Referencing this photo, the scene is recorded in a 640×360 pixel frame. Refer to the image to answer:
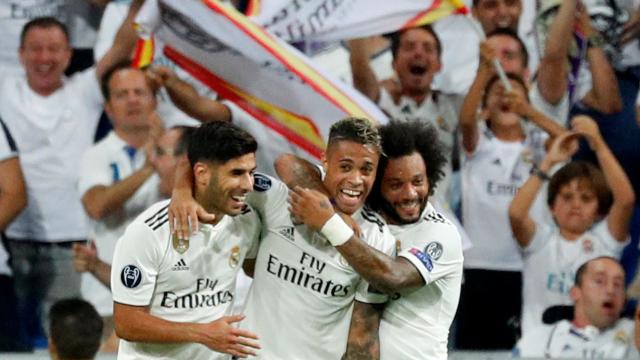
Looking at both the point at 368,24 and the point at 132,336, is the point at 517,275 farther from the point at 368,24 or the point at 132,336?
the point at 132,336

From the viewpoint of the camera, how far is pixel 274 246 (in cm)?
543

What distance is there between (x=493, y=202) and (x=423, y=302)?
10.6 ft

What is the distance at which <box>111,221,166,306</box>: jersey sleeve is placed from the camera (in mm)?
5102

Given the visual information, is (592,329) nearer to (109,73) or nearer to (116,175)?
(116,175)

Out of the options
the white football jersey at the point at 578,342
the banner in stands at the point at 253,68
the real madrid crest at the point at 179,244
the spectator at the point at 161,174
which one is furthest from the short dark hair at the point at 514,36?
the real madrid crest at the point at 179,244

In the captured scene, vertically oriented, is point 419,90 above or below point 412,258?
above

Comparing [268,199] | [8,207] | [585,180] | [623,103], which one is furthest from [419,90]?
[268,199]

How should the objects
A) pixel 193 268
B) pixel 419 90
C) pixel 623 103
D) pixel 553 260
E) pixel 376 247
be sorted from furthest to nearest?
pixel 623 103, pixel 553 260, pixel 419 90, pixel 376 247, pixel 193 268

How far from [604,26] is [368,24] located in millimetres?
1630

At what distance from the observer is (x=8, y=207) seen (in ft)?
26.7

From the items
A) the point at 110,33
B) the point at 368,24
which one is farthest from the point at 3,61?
the point at 368,24

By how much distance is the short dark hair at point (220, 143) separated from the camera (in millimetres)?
5137

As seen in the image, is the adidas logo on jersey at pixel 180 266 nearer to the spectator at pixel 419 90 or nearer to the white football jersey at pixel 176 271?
the white football jersey at pixel 176 271

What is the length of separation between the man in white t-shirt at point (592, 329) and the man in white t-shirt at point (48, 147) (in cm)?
296
